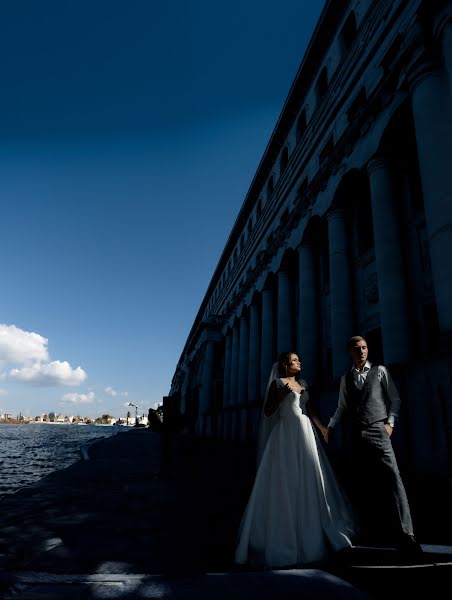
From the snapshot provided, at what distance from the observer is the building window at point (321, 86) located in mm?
16453

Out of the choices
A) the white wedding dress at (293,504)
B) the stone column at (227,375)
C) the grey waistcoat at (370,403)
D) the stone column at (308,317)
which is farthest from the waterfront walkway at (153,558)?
the stone column at (227,375)

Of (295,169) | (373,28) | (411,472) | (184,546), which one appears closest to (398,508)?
(184,546)

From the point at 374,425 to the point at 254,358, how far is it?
18.3m

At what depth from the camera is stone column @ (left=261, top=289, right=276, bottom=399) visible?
18906 millimetres

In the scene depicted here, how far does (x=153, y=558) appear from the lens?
289 cm

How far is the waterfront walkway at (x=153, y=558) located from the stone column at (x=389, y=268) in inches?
212

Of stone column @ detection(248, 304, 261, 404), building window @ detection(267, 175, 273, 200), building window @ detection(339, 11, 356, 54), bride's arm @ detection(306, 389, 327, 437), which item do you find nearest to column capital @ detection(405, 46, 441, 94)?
A: building window @ detection(339, 11, 356, 54)

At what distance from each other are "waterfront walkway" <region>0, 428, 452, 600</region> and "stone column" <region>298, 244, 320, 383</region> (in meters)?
8.83

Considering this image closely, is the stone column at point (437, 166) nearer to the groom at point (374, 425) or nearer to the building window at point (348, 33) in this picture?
the groom at point (374, 425)

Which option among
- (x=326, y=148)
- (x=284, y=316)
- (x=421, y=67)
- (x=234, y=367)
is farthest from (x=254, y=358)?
(x=421, y=67)

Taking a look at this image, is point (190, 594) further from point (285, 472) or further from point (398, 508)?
point (398, 508)

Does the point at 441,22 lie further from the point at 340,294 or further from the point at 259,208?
the point at 259,208

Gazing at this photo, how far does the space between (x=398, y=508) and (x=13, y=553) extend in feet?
10.8

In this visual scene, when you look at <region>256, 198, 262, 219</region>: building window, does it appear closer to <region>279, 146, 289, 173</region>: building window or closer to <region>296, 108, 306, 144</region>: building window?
<region>279, 146, 289, 173</region>: building window
